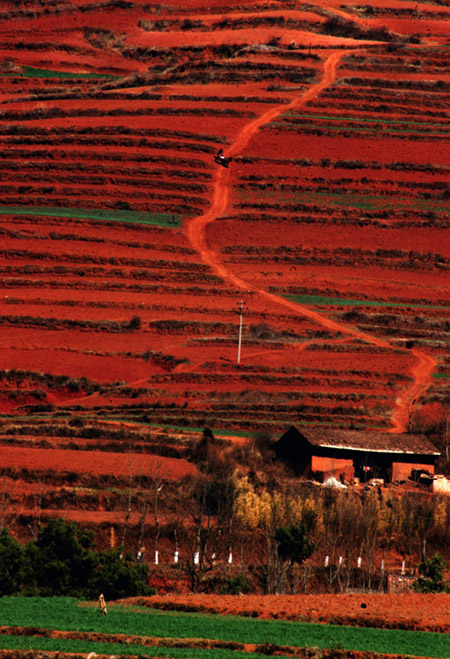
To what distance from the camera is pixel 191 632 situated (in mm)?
24547

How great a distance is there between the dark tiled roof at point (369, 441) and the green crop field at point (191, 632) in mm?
28308

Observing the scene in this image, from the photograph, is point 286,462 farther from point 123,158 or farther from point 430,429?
point 123,158

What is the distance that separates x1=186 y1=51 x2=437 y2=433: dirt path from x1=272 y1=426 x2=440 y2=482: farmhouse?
632 cm

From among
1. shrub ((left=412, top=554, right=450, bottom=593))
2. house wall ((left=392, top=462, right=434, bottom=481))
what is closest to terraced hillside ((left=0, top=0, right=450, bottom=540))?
house wall ((left=392, top=462, right=434, bottom=481))

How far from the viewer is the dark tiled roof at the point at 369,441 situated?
5578cm

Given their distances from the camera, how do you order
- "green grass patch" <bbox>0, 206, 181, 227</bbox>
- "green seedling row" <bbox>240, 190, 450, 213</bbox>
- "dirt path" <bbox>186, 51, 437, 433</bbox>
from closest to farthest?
"dirt path" <bbox>186, 51, 437, 433</bbox> → "green grass patch" <bbox>0, 206, 181, 227</bbox> → "green seedling row" <bbox>240, 190, 450, 213</bbox>

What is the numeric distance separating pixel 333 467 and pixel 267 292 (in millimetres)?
27485

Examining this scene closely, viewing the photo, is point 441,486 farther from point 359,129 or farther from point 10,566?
point 359,129

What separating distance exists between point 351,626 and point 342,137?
80.6 m

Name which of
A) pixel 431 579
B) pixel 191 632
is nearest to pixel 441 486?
pixel 431 579

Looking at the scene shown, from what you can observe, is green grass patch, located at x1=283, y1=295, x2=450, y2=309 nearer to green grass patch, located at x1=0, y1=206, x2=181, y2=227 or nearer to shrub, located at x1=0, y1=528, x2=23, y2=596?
green grass patch, located at x1=0, y1=206, x2=181, y2=227

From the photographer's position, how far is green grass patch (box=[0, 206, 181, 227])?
293 feet

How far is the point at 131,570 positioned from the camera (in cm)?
3262

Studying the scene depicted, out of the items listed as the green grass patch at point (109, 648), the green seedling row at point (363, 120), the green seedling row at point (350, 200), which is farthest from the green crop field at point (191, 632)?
the green seedling row at point (363, 120)
